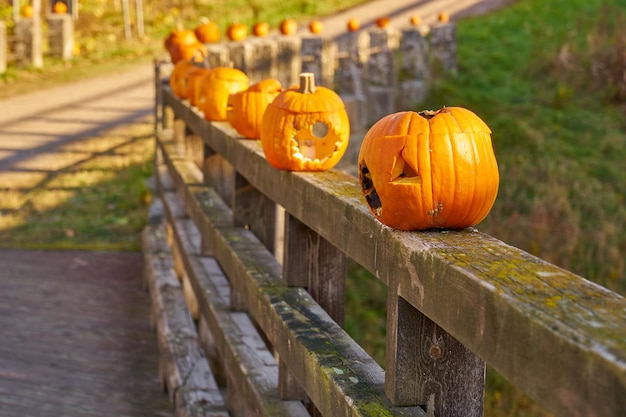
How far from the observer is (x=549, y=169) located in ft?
55.1

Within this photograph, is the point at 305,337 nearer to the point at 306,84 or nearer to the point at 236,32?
the point at 306,84

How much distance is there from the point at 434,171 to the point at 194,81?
4612mm

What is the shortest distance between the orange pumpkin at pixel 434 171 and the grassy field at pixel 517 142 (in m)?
6.76

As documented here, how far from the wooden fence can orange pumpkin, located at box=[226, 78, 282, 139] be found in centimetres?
9

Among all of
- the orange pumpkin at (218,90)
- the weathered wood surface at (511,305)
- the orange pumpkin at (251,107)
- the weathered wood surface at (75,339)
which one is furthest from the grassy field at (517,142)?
the weathered wood surface at (511,305)

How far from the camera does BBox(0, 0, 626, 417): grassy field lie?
1088 centimetres

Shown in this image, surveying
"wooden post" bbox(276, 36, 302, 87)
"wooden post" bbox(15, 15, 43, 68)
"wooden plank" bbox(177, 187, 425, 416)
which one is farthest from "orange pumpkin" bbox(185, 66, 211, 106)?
"wooden post" bbox(15, 15, 43, 68)

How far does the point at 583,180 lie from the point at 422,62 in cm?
360

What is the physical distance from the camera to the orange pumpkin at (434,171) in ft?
8.74

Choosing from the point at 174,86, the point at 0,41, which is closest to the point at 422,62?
the point at 0,41

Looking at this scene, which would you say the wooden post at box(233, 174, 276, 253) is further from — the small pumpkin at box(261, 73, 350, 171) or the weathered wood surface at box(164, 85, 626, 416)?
the weathered wood surface at box(164, 85, 626, 416)

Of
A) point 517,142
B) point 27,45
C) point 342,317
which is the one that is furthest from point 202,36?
point 27,45

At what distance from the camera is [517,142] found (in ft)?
58.8

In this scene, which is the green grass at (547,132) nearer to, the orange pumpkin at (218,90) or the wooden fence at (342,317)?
the orange pumpkin at (218,90)
